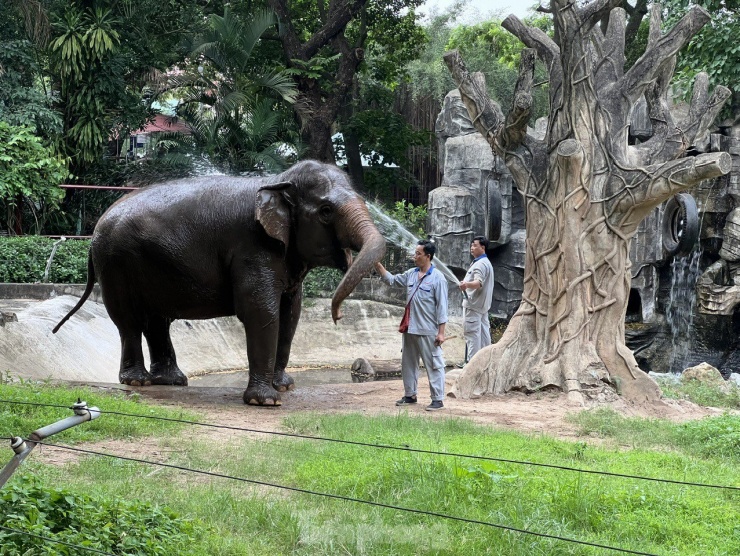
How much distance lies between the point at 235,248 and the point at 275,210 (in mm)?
597

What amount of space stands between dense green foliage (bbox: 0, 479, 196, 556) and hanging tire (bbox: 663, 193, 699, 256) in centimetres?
1373

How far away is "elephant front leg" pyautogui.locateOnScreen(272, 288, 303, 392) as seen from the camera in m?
10.7

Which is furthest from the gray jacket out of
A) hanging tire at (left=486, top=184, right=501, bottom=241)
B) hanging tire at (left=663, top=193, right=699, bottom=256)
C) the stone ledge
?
hanging tire at (left=663, top=193, right=699, bottom=256)

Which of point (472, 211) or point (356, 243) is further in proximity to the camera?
point (472, 211)

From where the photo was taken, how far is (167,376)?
36.4 feet

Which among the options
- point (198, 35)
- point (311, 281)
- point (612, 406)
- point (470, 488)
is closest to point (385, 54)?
point (198, 35)

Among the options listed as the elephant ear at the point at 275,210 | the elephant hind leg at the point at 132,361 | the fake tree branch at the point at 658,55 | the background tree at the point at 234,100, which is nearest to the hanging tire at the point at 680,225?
the fake tree branch at the point at 658,55

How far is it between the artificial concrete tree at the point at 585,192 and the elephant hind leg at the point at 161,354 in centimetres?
317

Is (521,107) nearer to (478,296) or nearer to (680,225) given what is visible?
(478,296)

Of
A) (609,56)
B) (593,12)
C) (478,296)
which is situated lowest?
(478,296)

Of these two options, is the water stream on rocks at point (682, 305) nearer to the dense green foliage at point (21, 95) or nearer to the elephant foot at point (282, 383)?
the elephant foot at point (282, 383)

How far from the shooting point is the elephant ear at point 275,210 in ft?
31.9

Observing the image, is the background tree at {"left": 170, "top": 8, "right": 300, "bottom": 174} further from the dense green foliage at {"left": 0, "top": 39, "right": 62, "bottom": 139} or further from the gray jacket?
the gray jacket

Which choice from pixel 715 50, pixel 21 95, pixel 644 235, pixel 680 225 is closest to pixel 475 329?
pixel 680 225
